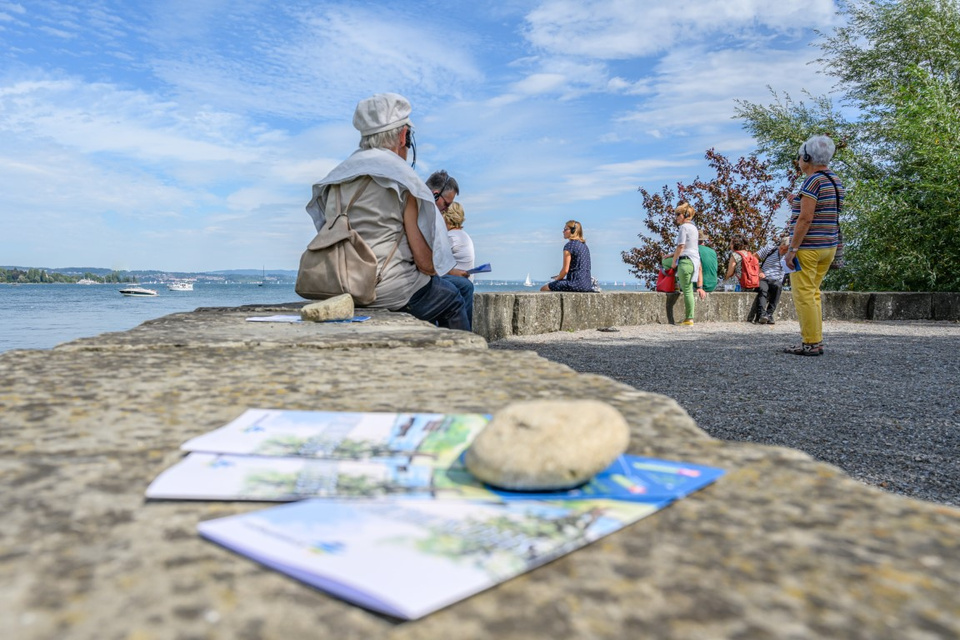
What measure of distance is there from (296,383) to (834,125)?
20.0 m

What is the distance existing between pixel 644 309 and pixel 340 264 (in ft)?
24.7

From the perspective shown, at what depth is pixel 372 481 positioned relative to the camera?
96 cm

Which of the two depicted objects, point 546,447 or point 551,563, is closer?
point 551,563

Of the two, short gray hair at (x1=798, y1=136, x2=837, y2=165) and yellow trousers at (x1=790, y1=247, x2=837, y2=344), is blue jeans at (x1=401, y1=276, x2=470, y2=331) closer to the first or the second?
yellow trousers at (x1=790, y1=247, x2=837, y2=344)

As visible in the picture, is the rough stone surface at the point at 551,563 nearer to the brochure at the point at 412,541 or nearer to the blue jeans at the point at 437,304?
the brochure at the point at 412,541

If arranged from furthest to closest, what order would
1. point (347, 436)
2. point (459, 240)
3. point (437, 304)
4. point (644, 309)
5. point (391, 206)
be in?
point (644, 309), point (459, 240), point (437, 304), point (391, 206), point (347, 436)

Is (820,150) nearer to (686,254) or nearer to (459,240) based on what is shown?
(459,240)

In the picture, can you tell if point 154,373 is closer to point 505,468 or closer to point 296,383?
point 296,383

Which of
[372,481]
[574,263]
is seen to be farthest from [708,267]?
[372,481]

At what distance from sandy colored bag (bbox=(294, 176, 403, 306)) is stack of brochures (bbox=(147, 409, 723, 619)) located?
2.69m

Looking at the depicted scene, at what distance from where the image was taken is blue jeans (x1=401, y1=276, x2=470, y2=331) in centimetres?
432

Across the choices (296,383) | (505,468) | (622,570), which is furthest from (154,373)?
(622,570)

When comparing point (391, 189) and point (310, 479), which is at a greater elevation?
point (391, 189)

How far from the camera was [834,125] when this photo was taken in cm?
1816
